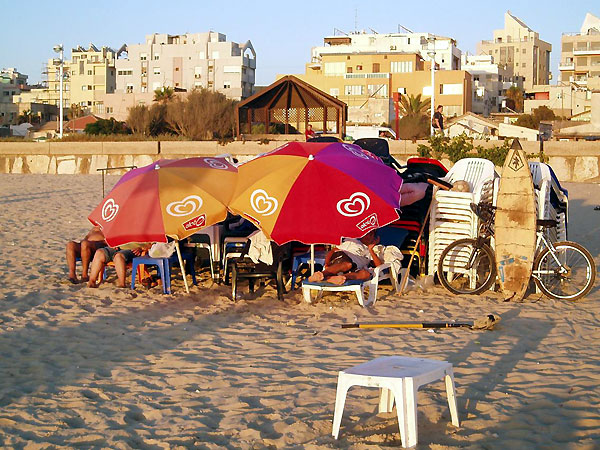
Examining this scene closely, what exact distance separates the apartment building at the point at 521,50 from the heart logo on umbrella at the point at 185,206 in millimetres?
115510

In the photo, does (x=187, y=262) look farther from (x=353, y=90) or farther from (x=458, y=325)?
(x=353, y=90)

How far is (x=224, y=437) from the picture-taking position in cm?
468

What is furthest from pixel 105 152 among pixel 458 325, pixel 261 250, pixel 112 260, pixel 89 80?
pixel 89 80

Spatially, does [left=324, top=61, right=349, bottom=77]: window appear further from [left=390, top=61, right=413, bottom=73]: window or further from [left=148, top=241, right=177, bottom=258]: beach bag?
[left=148, top=241, right=177, bottom=258]: beach bag

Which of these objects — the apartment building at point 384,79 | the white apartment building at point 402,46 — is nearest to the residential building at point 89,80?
the white apartment building at point 402,46

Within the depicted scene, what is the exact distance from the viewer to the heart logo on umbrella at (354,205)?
27.8ft

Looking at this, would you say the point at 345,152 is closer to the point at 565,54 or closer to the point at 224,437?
the point at 224,437

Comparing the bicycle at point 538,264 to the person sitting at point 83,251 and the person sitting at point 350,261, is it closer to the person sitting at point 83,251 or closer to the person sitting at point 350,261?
the person sitting at point 350,261

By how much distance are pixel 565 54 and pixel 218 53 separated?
51671 mm

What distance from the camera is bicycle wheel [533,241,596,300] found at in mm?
9000

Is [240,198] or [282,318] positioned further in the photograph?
Result: [240,198]

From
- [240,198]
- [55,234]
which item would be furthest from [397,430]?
[55,234]

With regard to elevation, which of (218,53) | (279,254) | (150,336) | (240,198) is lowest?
(150,336)

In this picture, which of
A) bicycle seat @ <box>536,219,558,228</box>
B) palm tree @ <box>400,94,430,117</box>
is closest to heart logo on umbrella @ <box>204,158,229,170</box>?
bicycle seat @ <box>536,219,558,228</box>
